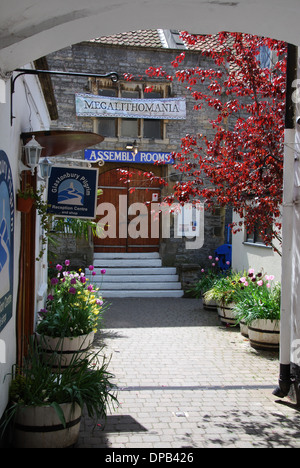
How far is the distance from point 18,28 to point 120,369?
4462 mm

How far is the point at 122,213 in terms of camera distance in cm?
1401

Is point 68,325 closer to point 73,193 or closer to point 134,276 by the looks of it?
point 73,193

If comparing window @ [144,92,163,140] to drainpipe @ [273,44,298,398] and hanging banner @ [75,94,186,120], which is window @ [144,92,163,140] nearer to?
hanging banner @ [75,94,186,120]

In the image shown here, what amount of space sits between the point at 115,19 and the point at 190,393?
393cm

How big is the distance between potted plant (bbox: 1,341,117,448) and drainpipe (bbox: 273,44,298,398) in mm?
2194

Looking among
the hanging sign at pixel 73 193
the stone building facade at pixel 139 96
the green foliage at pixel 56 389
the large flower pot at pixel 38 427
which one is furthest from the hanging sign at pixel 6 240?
the stone building facade at pixel 139 96

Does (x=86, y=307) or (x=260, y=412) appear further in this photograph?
(x=86, y=307)

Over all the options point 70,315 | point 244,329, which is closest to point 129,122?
point 244,329

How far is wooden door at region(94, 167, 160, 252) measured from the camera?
13883 mm

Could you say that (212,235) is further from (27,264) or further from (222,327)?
(27,264)

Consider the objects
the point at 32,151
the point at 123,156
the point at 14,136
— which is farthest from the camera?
the point at 123,156

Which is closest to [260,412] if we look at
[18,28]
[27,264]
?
[27,264]

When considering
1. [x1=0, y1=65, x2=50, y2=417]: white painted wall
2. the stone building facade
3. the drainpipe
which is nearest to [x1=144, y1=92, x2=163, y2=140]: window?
the stone building facade

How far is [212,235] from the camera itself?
14266 millimetres
